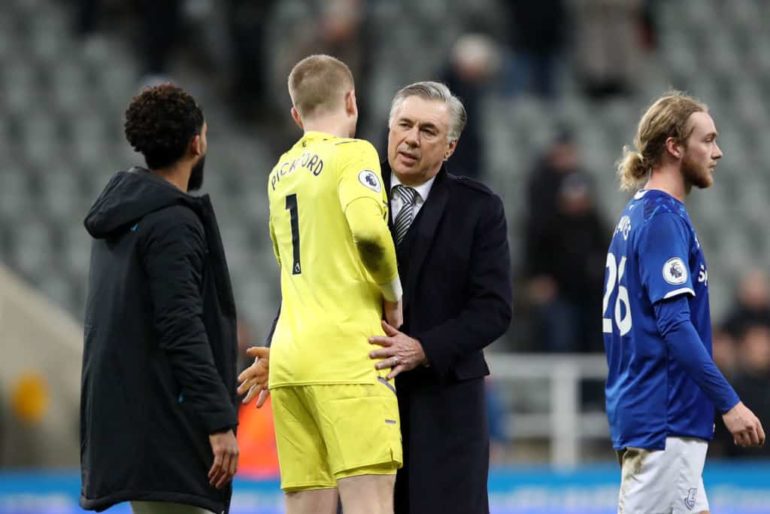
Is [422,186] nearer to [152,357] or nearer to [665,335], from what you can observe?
[665,335]

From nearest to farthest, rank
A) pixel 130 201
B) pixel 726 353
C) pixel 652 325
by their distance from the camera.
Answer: pixel 130 201 < pixel 652 325 < pixel 726 353

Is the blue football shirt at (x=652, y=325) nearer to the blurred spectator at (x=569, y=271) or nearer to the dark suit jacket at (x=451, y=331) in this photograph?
the dark suit jacket at (x=451, y=331)

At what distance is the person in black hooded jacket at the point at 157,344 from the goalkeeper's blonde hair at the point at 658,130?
149 cm

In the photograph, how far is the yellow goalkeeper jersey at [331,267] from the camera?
4.59 m

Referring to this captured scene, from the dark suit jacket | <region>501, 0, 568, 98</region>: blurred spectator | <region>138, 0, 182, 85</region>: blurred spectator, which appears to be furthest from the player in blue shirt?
<region>501, 0, 568, 98</region>: blurred spectator

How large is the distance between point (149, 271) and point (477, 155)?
652cm

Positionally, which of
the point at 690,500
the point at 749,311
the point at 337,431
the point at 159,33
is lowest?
the point at 690,500

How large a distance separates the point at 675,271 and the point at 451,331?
0.75 metres

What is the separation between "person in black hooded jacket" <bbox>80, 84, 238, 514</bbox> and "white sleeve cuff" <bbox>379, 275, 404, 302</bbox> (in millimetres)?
513

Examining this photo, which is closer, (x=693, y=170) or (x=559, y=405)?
(x=693, y=170)

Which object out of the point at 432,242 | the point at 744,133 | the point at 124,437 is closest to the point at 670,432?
the point at 432,242

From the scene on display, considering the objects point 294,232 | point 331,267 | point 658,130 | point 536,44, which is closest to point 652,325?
point 658,130

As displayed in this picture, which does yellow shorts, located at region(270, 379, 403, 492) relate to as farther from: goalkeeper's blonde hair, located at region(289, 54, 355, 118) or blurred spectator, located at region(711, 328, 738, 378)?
blurred spectator, located at region(711, 328, 738, 378)

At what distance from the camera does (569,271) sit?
1098 cm
